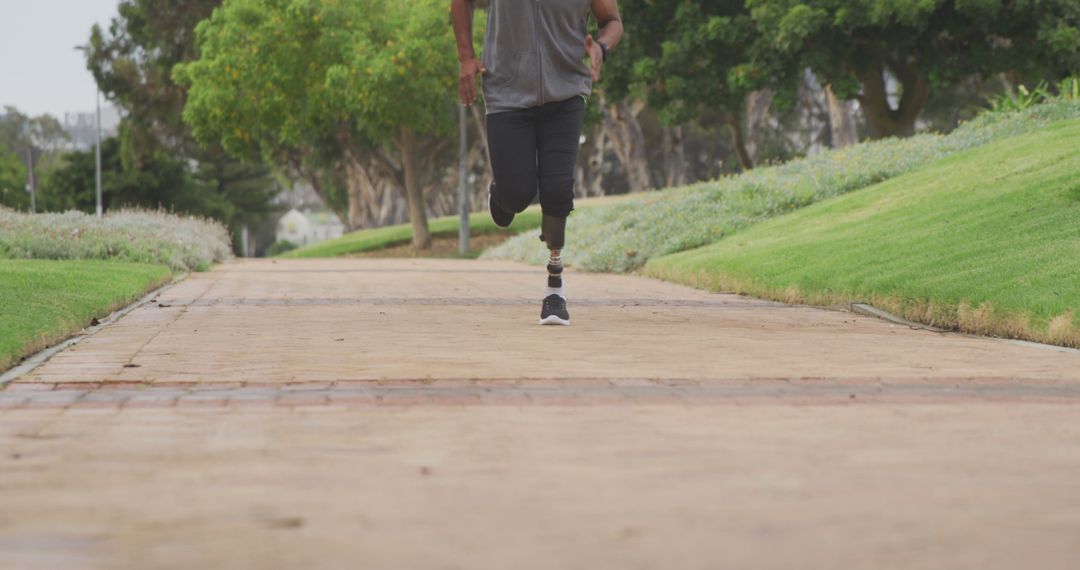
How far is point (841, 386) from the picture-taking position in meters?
5.89

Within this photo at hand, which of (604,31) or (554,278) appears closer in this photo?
(604,31)

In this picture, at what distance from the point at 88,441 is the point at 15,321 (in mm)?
3454

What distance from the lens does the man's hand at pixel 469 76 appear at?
886 centimetres

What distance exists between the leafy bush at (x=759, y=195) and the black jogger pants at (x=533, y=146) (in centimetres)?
1061

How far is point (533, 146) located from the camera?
903cm

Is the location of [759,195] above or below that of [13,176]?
below

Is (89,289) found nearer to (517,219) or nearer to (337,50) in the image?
(337,50)

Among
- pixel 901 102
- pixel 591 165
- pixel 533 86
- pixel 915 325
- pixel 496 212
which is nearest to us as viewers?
pixel 533 86

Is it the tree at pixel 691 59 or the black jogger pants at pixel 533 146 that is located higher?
the tree at pixel 691 59

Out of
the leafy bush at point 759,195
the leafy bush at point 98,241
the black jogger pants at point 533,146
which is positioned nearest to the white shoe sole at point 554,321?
the black jogger pants at point 533,146

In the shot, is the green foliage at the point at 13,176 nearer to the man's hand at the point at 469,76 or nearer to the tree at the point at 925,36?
the tree at the point at 925,36

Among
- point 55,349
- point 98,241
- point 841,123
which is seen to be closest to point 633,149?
point 841,123

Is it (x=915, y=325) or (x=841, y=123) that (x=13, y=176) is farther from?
(x=915, y=325)

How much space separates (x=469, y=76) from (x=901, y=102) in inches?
1081
